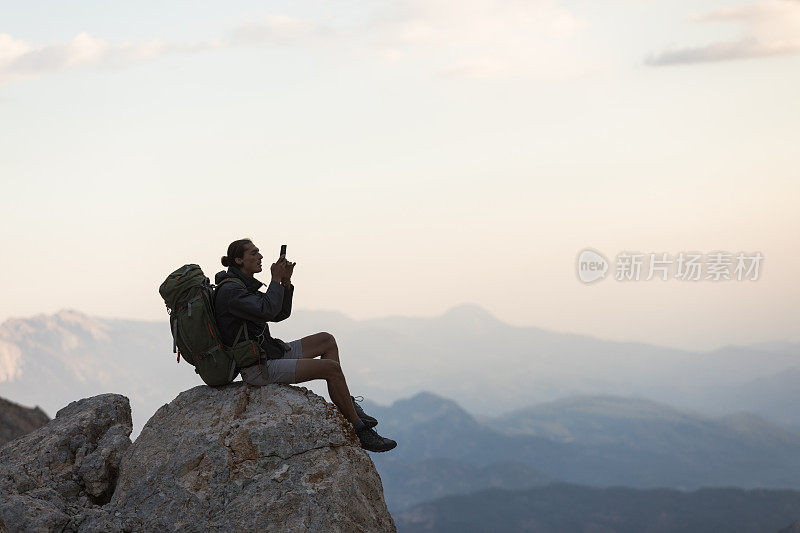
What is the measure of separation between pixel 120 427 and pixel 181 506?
8.11ft

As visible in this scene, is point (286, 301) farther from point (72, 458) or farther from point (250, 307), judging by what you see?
point (72, 458)

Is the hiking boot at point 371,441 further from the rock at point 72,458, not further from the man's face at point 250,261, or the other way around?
the rock at point 72,458

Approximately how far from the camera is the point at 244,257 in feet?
41.4

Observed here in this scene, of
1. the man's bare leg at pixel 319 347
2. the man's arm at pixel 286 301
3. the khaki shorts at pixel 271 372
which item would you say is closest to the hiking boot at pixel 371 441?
the man's bare leg at pixel 319 347

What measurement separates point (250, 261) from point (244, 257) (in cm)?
11

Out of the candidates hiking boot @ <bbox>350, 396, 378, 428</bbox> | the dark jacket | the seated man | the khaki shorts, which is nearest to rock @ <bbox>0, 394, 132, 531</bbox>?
the khaki shorts

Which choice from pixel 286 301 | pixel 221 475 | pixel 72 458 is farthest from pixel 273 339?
pixel 72 458

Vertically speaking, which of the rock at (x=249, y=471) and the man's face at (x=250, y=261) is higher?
the man's face at (x=250, y=261)

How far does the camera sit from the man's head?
12633 millimetres

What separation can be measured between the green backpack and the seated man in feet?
0.45

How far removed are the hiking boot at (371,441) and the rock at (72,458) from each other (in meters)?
3.91

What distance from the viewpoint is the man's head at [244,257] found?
41.4 ft

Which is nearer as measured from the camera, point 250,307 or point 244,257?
point 250,307

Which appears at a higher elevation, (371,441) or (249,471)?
(371,441)
